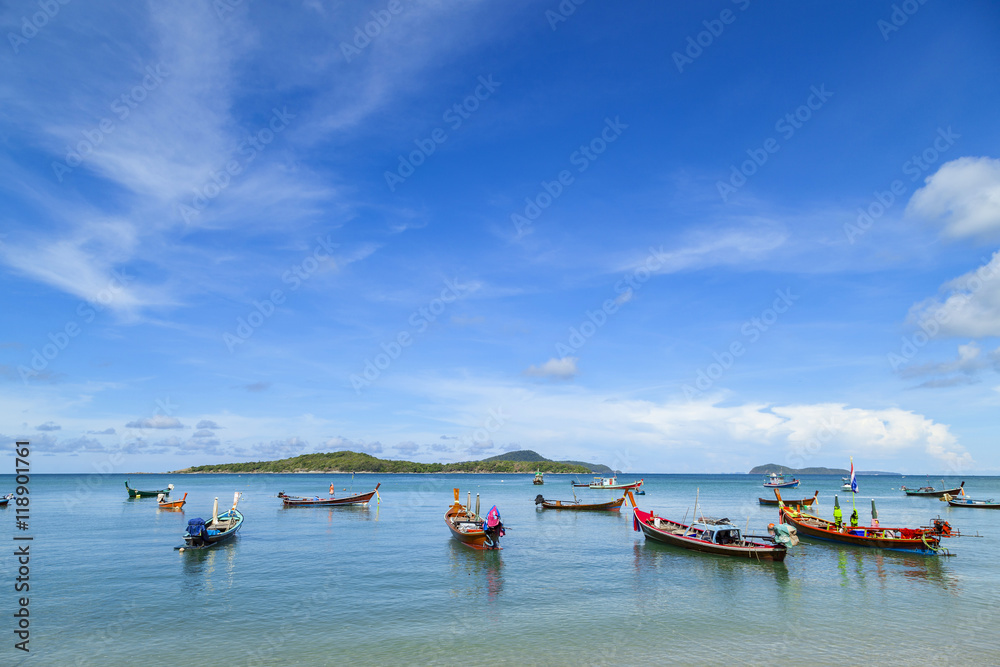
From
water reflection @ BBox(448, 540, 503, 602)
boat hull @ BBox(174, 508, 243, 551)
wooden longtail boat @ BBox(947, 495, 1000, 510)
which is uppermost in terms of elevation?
boat hull @ BBox(174, 508, 243, 551)

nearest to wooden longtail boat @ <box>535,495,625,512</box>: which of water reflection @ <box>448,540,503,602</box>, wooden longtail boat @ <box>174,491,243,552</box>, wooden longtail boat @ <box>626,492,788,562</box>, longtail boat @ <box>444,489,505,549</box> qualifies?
wooden longtail boat @ <box>626,492,788,562</box>

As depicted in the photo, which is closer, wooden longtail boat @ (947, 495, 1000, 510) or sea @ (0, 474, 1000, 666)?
sea @ (0, 474, 1000, 666)

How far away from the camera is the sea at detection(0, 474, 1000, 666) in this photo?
16.9 meters

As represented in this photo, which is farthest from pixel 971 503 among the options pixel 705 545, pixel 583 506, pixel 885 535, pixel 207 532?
pixel 207 532

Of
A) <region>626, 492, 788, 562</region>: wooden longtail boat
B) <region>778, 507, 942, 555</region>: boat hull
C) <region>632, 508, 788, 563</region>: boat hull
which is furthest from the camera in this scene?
<region>778, 507, 942, 555</region>: boat hull

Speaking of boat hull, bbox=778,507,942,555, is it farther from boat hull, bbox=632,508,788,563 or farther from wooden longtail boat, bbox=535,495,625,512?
wooden longtail boat, bbox=535,495,625,512

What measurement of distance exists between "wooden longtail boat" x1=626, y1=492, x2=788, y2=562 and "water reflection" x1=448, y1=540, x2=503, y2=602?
35.4 ft

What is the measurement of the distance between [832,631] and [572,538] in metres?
24.0

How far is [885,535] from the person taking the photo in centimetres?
3419

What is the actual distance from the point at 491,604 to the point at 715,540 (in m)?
16.7

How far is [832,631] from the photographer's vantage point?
18.7 meters

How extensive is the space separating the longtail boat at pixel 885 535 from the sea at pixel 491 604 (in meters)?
0.64

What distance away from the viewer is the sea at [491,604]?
16891mm

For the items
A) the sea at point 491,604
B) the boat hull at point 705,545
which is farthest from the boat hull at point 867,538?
the boat hull at point 705,545
